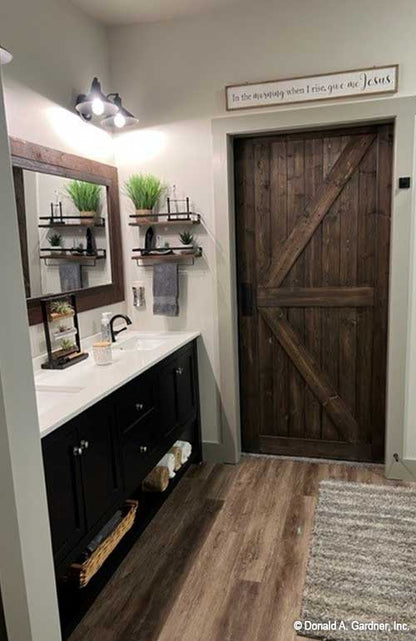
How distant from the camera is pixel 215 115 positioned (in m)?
3.07

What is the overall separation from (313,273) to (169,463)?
5.04 feet

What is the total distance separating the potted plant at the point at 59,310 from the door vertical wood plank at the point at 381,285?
6.31 feet

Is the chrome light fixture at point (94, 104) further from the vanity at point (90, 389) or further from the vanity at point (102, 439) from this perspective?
the vanity at point (102, 439)

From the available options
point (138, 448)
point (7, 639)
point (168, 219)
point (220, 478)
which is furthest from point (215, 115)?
point (7, 639)

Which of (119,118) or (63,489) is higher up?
(119,118)

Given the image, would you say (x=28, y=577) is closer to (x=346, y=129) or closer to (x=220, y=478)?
(x=220, y=478)

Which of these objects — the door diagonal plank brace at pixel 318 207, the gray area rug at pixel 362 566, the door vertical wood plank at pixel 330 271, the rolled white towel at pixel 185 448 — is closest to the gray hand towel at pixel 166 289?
the door diagonal plank brace at pixel 318 207

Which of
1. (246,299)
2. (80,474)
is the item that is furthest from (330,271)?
(80,474)

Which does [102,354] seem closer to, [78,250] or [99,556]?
[78,250]

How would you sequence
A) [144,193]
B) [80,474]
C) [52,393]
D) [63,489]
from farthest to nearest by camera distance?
[144,193] < [52,393] < [80,474] < [63,489]

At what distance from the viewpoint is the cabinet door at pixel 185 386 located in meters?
2.98

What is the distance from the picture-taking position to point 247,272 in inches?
132

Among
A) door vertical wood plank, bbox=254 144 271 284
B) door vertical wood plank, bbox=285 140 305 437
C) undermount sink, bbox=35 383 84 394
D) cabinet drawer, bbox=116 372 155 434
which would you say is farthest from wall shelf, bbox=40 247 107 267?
door vertical wood plank, bbox=285 140 305 437

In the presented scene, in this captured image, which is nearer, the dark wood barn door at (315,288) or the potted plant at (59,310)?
the potted plant at (59,310)
